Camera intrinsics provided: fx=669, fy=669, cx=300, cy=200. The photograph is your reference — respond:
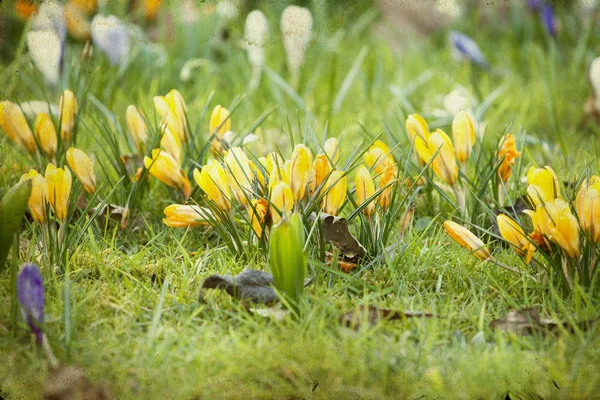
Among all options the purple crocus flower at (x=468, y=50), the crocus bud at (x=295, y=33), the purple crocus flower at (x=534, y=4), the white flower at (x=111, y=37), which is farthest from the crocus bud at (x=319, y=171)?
the purple crocus flower at (x=534, y=4)

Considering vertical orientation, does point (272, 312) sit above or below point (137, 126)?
below

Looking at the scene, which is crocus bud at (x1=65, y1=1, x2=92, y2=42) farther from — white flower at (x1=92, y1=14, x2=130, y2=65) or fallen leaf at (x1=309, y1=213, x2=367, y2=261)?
fallen leaf at (x1=309, y1=213, x2=367, y2=261)

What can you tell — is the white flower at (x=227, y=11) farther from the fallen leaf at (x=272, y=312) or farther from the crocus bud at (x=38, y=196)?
the fallen leaf at (x=272, y=312)

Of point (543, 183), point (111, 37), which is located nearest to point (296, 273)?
point (543, 183)

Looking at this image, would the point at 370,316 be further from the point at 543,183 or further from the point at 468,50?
the point at 468,50

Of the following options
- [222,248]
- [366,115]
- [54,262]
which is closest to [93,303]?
[54,262]

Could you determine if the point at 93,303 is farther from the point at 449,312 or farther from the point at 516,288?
the point at 516,288
